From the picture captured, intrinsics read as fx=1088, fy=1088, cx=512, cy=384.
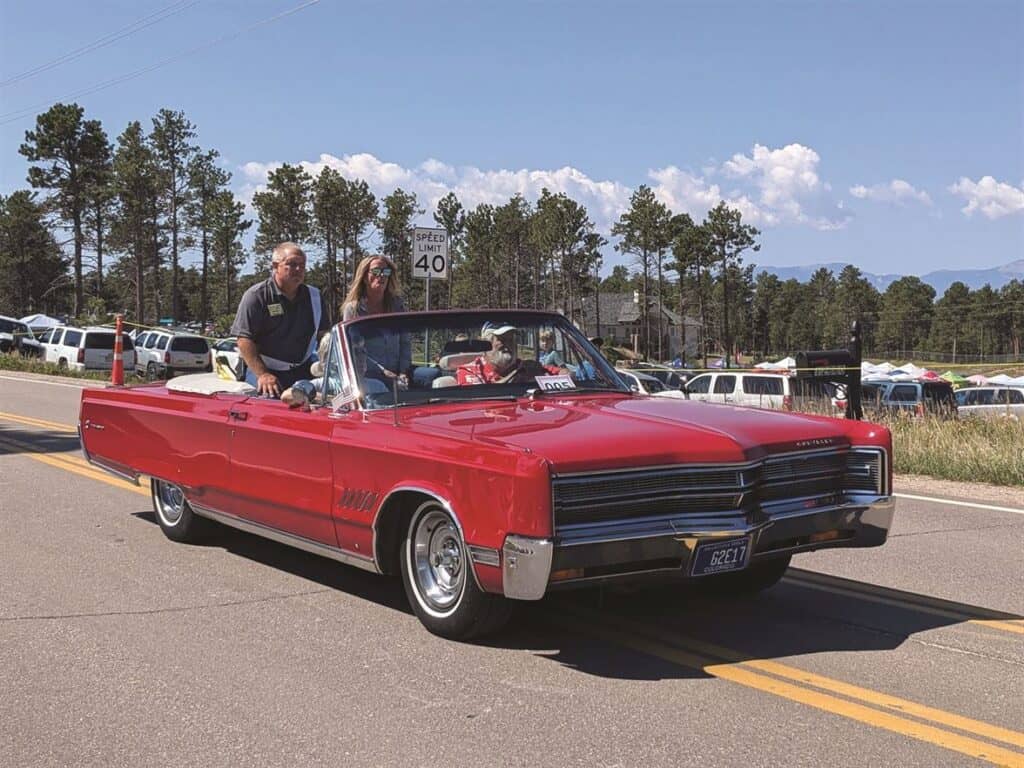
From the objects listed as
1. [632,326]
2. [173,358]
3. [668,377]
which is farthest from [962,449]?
[632,326]

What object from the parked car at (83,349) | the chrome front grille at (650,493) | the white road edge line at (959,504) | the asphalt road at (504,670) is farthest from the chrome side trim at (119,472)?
the parked car at (83,349)

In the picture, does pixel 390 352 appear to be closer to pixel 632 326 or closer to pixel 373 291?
pixel 373 291

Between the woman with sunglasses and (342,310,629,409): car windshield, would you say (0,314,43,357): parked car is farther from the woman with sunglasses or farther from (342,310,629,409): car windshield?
(342,310,629,409): car windshield

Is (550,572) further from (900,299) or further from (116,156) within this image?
(900,299)

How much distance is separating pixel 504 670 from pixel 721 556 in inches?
42.3

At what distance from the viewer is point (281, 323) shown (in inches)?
299

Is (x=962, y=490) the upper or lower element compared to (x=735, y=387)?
lower

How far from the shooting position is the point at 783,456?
5.04 meters

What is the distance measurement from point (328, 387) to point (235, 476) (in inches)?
37.8

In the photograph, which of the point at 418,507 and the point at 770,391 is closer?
the point at 418,507

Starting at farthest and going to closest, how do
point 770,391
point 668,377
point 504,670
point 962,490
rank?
point 668,377
point 770,391
point 962,490
point 504,670

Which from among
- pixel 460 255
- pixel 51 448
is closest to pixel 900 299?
pixel 460 255

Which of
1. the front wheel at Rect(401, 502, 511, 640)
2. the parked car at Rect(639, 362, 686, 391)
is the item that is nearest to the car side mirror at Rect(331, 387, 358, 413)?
the front wheel at Rect(401, 502, 511, 640)

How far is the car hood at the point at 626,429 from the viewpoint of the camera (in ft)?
15.1
